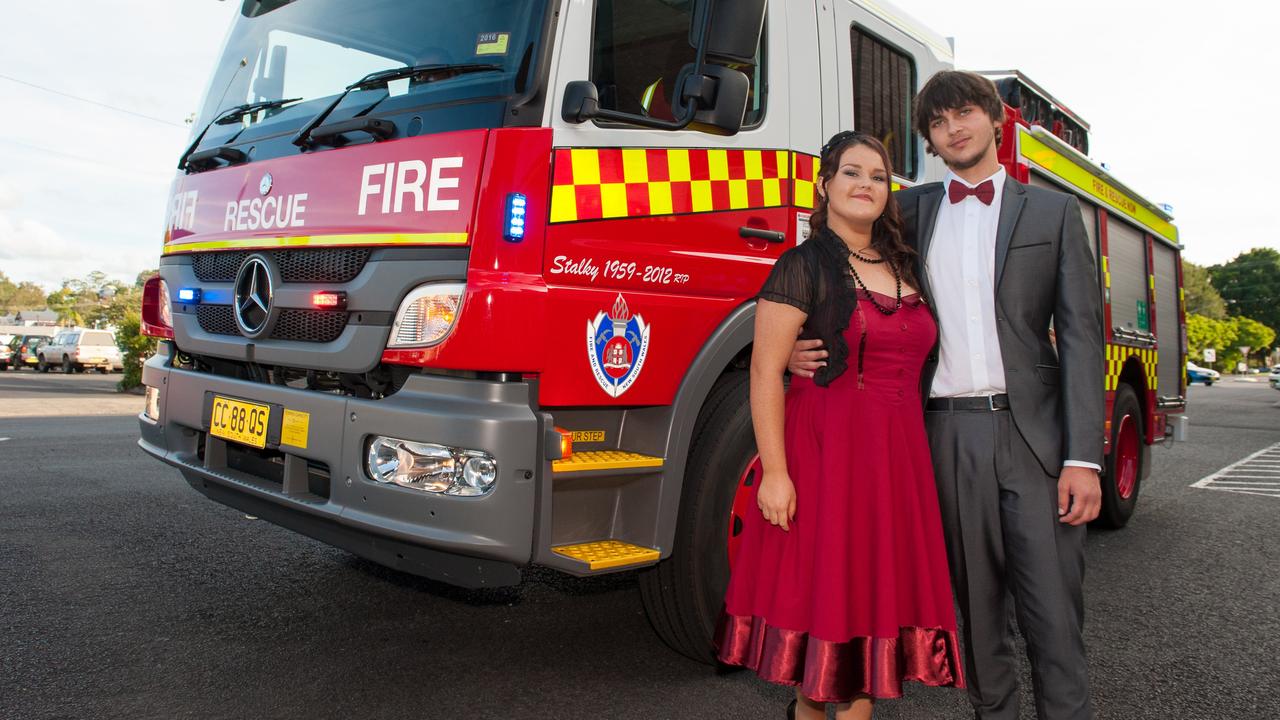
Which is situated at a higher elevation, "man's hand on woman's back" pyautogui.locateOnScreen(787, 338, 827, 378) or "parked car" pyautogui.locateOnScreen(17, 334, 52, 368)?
"parked car" pyautogui.locateOnScreen(17, 334, 52, 368)

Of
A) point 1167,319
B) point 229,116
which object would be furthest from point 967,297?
point 1167,319

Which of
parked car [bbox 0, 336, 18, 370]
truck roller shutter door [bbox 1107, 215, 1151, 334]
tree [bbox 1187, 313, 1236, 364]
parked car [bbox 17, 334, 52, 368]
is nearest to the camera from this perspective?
truck roller shutter door [bbox 1107, 215, 1151, 334]

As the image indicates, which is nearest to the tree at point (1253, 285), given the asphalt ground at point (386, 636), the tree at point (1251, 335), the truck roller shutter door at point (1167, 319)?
the tree at point (1251, 335)

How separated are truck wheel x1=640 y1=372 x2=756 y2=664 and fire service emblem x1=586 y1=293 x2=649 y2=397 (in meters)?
0.40

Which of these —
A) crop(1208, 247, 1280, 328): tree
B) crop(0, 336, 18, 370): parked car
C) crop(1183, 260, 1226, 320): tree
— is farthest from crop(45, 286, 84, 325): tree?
crop(1208, 247, 1280, 328): tree

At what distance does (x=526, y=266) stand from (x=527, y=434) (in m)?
0.48

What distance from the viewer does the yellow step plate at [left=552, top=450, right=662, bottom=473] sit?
9.17 feet

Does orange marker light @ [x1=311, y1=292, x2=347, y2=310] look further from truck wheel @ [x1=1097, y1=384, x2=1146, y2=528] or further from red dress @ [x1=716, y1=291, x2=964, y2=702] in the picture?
truck wheel @ [x1=1097, y1=384, x2=1146, y2=528]

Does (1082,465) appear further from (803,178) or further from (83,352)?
A: (83,352)

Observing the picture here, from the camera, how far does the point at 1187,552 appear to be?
5.67 meters

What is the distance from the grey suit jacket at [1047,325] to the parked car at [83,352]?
40.9 m

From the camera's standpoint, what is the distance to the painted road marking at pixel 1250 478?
8471mm

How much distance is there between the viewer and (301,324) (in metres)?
3.13

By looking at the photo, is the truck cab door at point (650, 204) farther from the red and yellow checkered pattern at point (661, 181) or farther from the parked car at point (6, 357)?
the parked car at point (6, 357)
